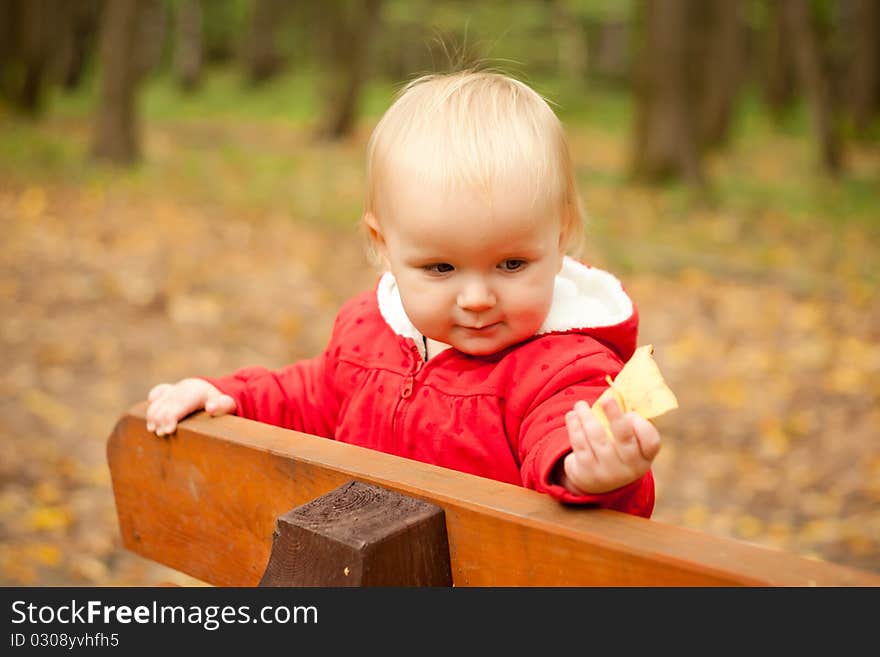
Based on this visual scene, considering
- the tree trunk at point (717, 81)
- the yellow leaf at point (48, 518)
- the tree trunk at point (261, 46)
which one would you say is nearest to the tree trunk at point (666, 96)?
the tree trunk at point (717, 81)

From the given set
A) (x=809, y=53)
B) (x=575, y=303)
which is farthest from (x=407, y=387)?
(x=809, y=53)

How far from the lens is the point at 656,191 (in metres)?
11.7

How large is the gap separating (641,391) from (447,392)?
604 mm

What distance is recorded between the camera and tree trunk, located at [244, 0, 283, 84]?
93.8ft

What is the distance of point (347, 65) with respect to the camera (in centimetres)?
1675

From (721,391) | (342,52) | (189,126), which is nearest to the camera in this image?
(721,391)

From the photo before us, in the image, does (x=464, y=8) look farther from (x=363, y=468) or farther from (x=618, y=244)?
(x=363, y=468)

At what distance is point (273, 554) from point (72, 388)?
4529mm

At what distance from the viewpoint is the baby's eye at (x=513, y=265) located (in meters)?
1.60

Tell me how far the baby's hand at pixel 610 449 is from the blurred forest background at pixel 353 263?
93 cm

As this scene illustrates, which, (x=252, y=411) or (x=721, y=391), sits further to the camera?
(x=721, y=391)

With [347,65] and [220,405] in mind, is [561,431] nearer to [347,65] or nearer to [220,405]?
[220,405]
